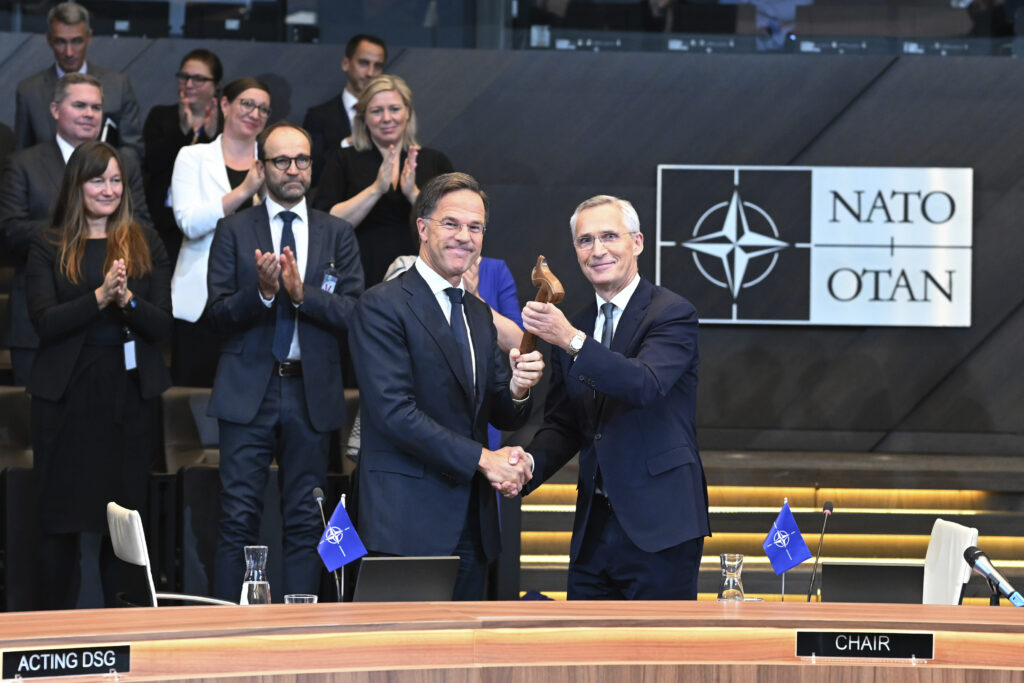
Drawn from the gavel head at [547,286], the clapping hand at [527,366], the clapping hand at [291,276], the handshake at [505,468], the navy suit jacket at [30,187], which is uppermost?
the navy suit jacket at [30,187]

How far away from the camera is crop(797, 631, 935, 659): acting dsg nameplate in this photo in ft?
7.77

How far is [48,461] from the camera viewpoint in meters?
4.63

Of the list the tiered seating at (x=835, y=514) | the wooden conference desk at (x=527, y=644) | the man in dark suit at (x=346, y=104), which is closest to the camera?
the wooden conference desk at (x=527, y=644)

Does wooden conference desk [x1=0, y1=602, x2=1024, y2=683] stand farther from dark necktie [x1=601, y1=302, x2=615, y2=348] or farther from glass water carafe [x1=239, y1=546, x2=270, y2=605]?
dark necktie [x1=601, y1=302, x2=615, y2=348]

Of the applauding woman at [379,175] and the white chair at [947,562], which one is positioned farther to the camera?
the applauding woman at [379,175]

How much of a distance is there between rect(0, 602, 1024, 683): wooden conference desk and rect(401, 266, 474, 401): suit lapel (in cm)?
98

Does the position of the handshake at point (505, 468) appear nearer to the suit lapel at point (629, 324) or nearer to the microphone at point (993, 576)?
the suit lapel at point (629, 324)

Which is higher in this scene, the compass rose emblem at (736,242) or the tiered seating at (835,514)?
the compass rose emblem at (736,242)

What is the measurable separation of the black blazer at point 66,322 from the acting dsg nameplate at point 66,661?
2.47 m

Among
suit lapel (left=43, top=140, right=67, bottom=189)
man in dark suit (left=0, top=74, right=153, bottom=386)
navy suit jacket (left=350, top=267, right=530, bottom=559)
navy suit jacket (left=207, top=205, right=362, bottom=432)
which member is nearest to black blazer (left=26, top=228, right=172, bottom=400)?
navy suit jacket (left=207, top=205, right=362, bottom=432)

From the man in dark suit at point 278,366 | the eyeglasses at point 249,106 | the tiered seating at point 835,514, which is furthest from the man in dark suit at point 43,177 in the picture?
the tiered seating at point 835,514

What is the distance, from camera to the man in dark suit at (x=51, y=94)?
580 centimetres

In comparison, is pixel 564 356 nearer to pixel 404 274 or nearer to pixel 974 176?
pixel 404 274

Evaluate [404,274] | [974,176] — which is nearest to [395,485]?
[404,274]
